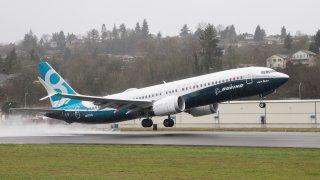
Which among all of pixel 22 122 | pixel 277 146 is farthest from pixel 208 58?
pixel 277 146

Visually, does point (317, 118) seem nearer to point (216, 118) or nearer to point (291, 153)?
point (216, 118)

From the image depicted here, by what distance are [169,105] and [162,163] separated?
2250 cm

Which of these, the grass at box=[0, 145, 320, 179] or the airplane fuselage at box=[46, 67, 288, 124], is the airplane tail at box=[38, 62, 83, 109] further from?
the grass at box=[0, 145, 320, 179]

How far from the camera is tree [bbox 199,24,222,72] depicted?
12569 cm

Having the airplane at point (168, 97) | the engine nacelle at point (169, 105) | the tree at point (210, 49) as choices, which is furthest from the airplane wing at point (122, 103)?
→ the tree at point (210, 49)

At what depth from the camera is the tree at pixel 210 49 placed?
412 ft

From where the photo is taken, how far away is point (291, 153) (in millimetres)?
29469

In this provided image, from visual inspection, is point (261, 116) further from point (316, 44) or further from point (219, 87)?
point (316, 44)

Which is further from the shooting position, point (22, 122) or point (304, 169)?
point (22, 122)

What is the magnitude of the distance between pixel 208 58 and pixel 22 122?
68.5 meters

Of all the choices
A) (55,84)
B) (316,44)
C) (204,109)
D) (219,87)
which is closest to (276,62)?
(316,44)

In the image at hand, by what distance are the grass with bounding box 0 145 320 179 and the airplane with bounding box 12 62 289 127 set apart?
1454cm

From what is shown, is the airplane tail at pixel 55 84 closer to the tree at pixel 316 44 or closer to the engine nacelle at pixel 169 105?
the engine nacelle at pixel 169 105

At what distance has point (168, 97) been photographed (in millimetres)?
49688
